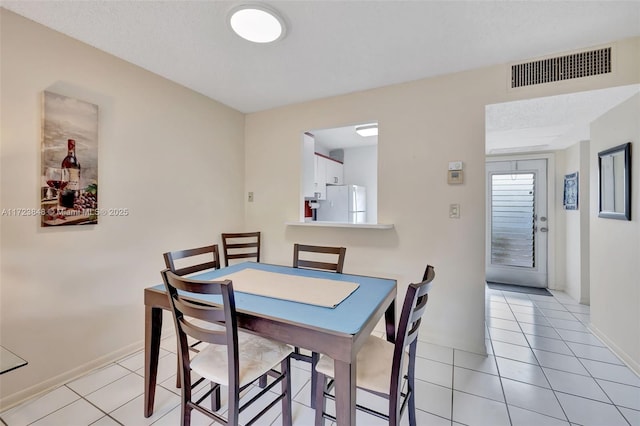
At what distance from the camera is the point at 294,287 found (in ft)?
5.38

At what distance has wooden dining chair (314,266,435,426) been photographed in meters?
1.15

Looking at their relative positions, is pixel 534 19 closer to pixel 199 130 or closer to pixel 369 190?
pixel 199 130

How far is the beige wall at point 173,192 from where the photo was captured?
1.75 meters

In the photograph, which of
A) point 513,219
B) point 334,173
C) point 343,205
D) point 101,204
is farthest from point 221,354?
point 513,219

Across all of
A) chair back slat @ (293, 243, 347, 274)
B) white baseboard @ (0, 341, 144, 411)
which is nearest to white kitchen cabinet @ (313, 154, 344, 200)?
chair back slat @ (293, 243, 347, 274)

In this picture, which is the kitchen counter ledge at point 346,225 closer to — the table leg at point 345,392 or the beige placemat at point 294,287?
the beige placemat at point 294,287

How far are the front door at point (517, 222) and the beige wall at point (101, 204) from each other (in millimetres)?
4199

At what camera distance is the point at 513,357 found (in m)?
2.24

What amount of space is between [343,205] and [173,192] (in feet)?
8.97

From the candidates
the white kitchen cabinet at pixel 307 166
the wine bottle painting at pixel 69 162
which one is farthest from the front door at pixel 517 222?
the wine bottle painting at pixel 69 162

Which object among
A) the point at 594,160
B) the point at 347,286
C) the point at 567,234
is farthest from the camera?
the point at 567,234

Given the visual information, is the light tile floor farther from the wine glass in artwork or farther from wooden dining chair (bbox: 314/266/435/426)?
the wine glass in artwork

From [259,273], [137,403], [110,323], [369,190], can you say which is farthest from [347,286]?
[369,190]

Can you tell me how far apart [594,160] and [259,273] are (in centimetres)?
332
